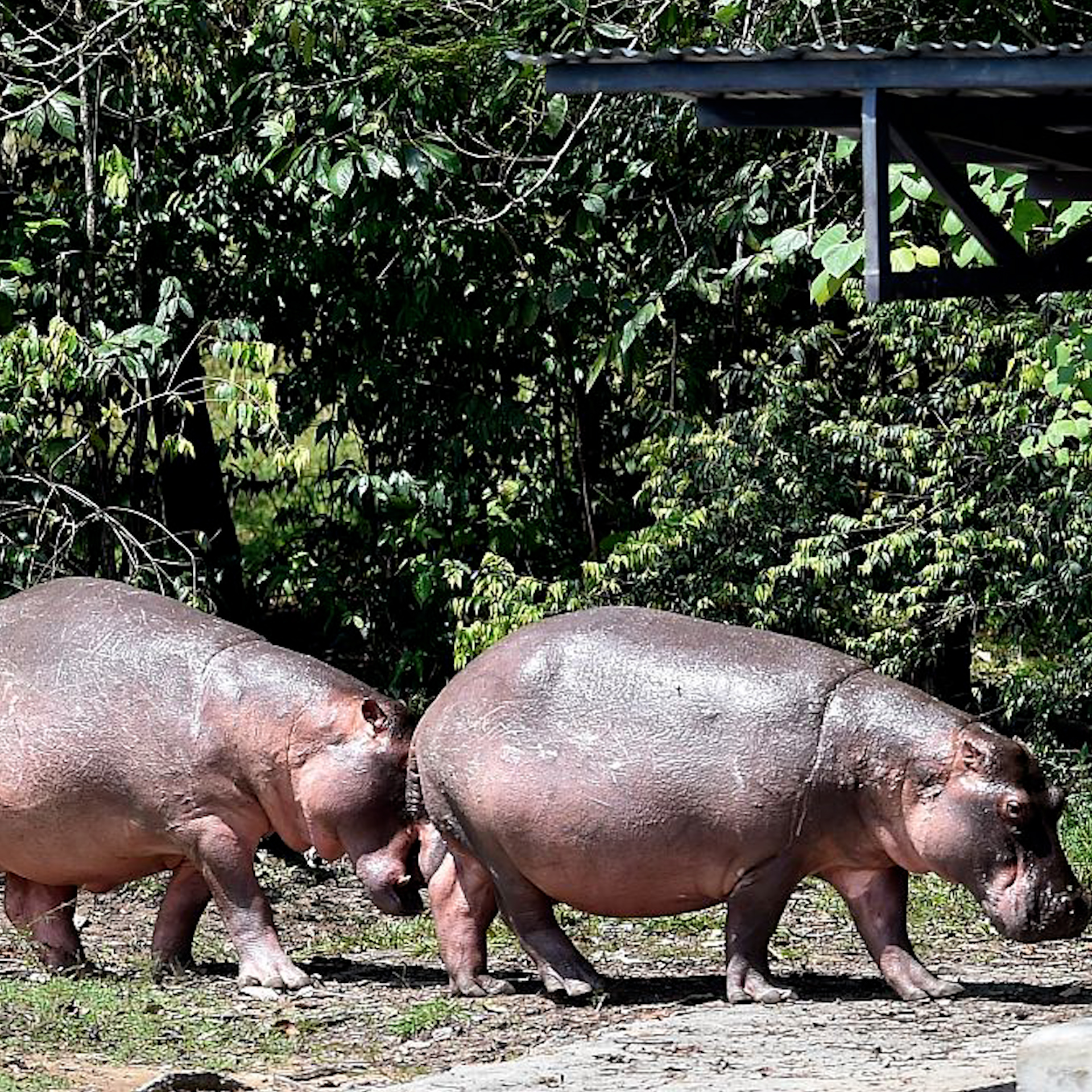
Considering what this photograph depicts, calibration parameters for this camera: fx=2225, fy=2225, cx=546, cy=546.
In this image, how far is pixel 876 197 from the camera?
5262 mm

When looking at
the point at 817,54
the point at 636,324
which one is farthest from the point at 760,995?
the point at 636,324

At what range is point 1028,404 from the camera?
10.3 m

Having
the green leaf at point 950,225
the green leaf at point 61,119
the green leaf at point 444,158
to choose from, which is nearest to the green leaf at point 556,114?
the green leaf at point 444,158

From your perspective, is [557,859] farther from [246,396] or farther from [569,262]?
[569,262]

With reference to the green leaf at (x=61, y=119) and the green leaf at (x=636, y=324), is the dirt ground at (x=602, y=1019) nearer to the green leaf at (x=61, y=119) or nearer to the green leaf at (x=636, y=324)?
the green leaf at (x=636, y=324)

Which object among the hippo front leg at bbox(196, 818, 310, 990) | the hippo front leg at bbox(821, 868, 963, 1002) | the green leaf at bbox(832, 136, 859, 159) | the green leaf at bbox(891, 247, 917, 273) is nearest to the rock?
the hippo front leg at bbox(821, 868, 963, 1002)

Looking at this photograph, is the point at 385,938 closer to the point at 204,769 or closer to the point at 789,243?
the point at 204,769

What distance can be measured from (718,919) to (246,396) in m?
3.03

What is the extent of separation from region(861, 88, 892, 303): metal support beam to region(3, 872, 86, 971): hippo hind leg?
4.27 metres

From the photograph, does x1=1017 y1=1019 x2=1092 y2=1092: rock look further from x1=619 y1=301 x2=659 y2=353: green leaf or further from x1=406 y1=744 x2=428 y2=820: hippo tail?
x1=619 y1=301 x2=659 y2=353: green leaf

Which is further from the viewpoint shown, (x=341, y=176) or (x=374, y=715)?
(x=341, y=176)

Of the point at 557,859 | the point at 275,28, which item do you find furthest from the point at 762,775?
the point at 275,28

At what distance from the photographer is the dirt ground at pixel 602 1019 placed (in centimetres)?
620

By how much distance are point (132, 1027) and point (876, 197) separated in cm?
365
